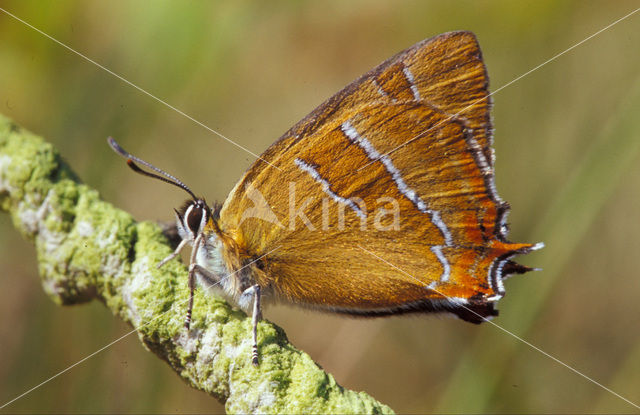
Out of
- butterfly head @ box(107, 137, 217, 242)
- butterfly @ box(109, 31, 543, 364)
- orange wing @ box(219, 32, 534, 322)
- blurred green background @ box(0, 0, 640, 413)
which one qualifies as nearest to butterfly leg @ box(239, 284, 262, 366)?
butterfly @ box(109, 31, 543, 364)

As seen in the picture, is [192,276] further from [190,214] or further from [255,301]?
[190,214]

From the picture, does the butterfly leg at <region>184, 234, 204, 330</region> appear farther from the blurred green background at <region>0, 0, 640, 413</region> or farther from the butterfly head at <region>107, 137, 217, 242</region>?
the blurred green background at <region>0, 0, 640, 413</region>

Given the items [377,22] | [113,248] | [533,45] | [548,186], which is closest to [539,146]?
[548,186]

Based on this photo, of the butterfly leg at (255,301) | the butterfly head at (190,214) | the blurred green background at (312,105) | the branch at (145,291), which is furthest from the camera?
the blurred green background at (312,105)

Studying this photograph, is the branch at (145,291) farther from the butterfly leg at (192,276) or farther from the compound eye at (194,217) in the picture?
the compound eye at (194,217)

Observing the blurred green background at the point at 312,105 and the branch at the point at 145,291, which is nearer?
the branch at the point at 145,291

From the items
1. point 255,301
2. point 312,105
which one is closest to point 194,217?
point 255,301

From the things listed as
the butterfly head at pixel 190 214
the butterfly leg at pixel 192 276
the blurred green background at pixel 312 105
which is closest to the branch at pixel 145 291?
the butterfly leg at pixel 192 276
